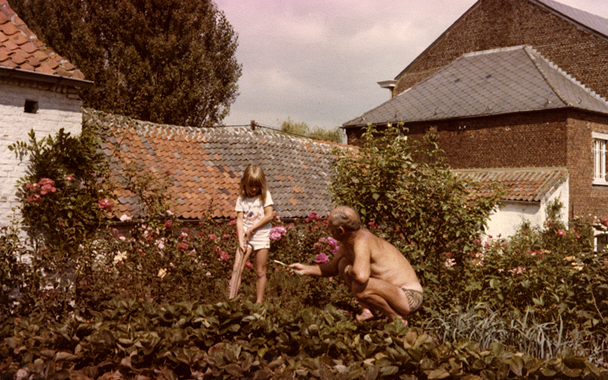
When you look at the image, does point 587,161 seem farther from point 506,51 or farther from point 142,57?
point 142,57

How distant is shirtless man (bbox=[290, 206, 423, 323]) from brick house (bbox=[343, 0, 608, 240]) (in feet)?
44.0

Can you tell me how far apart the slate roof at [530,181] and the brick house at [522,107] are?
1.5 inches

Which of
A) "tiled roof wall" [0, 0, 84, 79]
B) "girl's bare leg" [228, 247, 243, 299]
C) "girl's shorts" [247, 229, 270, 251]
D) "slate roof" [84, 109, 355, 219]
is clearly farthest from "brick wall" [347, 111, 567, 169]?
"girl's bare leg" [228, 247, 243, 299]

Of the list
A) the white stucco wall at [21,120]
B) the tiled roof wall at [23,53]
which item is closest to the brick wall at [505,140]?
the white stucco wall at [21,120]

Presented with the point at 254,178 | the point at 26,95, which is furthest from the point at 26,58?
the point at 254,178

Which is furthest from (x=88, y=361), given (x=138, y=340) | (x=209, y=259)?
(x=209, y=259)

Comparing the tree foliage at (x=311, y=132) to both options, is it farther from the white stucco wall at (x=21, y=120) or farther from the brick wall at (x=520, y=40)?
the white stucco wall at (x=21, y=120)

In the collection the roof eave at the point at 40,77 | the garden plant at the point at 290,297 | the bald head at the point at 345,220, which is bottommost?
the garden plant at the point at 290,297

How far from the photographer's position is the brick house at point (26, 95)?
26.9ft

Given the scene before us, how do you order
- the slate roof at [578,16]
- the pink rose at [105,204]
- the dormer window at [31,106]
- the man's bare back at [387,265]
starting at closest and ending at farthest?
1. the man's bare back at [387,265]
2. the pink rose at [105,204]
3. the dormer window at [31,106]
4. the slate roof at [578,16]

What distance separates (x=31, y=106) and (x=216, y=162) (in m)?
7.79

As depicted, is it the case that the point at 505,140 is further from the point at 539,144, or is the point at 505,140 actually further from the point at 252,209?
the point at 252,209

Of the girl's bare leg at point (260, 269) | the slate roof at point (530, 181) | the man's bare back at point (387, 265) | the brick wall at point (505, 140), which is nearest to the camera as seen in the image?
the man's bare back at point (387, 265)

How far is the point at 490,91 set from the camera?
74.1 ft
